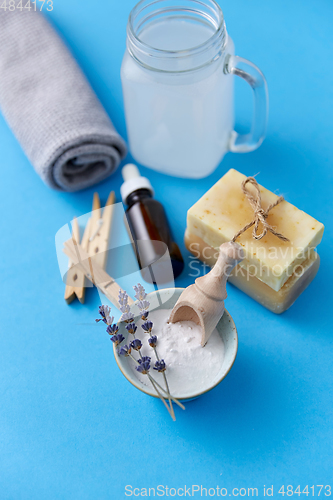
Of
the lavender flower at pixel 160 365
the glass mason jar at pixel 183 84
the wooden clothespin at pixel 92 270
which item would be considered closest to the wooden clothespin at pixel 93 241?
the wooden clothespin at pixel 92 270

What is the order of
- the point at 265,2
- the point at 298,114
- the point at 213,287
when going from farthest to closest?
the point at 265,2 → the point at 298,114 → the point at 213,287

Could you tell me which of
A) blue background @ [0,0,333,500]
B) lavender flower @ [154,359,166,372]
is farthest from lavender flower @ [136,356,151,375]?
blue background @ [0,0,333,500]

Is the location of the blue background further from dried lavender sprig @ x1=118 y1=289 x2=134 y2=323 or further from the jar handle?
dried lavender sprig @ x1=118 y1=289 x2=134 y2=323

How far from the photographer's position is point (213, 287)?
65 cm

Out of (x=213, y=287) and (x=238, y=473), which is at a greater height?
(x=213, y=287)

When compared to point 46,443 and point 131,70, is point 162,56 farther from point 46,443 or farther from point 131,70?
point 46,443

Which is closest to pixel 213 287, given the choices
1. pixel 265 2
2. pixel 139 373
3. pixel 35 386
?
pixel 139 373

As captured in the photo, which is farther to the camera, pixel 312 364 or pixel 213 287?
pixel 312 364

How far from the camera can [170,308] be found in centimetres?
75

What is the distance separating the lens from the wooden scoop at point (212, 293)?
62 cm

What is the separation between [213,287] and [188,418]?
255 mm

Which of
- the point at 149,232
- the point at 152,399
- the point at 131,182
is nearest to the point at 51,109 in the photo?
the point at 131,182

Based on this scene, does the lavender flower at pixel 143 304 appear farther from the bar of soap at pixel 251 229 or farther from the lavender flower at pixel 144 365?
the bar of soap at pixel 251 229

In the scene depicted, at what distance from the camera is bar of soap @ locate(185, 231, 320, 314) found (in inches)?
30.9
